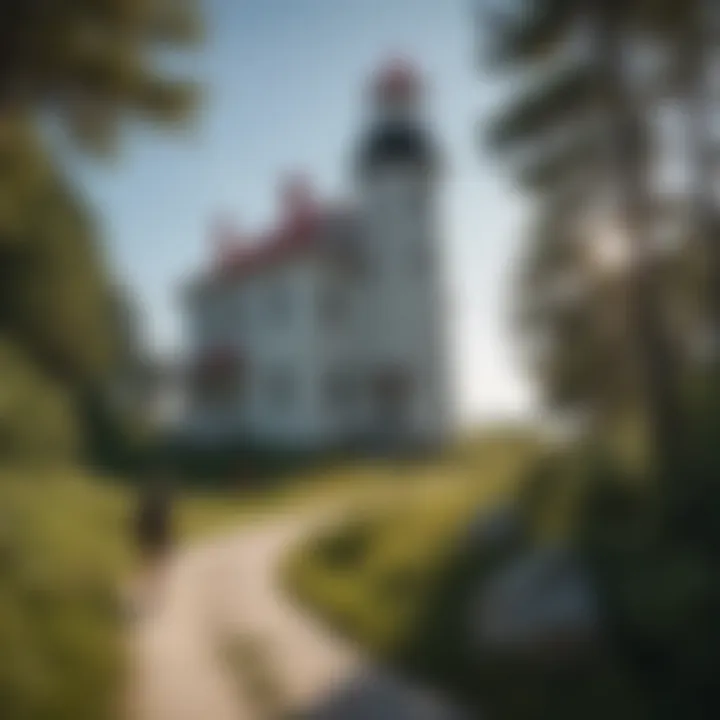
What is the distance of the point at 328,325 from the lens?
1241 millimetres

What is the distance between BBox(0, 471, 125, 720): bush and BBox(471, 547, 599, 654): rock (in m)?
0.55

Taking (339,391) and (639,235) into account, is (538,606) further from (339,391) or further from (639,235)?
(639,235)

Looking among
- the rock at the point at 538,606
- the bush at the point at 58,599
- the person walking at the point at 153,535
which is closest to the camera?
the bush at the point at 58,599

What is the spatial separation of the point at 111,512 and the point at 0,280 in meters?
0.35

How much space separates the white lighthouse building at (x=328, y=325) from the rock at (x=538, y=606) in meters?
0.27

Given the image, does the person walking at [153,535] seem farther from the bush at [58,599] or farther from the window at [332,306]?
the window at [332,306]

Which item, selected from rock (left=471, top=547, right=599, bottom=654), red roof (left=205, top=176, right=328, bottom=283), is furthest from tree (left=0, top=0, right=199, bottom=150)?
rock (left=471, top=547, right=599, bottom=654)

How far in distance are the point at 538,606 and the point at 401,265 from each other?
0.57 m

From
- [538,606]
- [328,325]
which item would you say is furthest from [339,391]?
[538,606]

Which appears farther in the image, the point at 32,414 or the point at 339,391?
the point at 339,391

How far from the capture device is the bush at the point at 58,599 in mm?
1071

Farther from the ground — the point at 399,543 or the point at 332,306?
the point at 332,306

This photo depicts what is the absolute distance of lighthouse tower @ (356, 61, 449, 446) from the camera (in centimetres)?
125

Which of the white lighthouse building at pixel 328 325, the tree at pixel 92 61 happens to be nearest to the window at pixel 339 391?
the white lighthouse building at pixel 328 325
